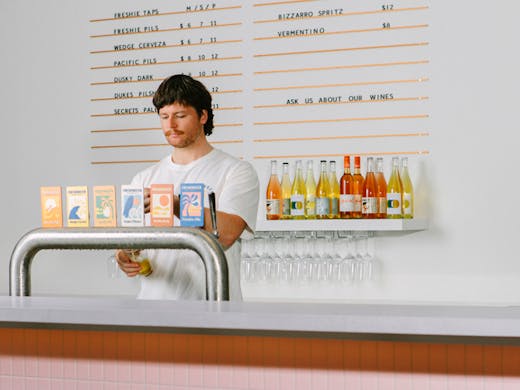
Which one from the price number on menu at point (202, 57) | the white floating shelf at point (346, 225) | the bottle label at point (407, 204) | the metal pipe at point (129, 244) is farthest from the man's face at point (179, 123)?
the price number on menu at point (202, 57)

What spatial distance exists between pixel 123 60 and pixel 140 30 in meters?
0.20

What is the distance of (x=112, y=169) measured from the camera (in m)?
4.71

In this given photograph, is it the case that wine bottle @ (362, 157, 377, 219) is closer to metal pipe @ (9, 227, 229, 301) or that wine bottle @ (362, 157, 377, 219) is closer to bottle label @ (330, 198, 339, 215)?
bottle label @ (330, 198, 339, 215)

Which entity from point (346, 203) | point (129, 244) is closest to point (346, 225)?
point (346, 203)

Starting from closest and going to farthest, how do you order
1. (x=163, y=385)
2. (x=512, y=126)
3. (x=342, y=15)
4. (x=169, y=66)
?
(x=163, y=385)
(x=512, y=126)
(x=342, y=15)
(x=169, y=66)

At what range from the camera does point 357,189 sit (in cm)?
402

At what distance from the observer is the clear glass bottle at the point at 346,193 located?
12.9ft

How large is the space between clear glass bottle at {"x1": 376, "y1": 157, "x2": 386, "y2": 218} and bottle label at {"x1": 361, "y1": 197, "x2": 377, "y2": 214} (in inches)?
1.0

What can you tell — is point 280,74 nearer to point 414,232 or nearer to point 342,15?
point 342,15

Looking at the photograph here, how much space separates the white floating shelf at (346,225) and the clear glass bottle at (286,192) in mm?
97

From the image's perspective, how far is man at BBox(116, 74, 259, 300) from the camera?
2.68 metres

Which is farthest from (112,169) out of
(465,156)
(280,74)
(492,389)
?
(492,389)

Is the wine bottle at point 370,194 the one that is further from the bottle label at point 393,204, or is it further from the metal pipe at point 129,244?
the metal pipe at point 129,244

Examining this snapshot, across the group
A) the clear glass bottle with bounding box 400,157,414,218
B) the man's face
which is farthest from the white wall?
the man's face
